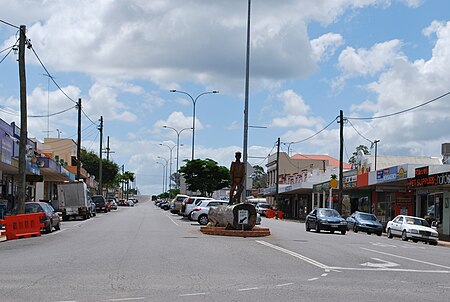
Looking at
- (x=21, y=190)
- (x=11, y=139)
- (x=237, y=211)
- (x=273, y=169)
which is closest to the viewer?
(x=237, y=211)

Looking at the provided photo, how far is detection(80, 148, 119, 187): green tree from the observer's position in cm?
10862

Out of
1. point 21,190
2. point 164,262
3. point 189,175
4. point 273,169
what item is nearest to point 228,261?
point 164,262

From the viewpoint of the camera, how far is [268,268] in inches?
617

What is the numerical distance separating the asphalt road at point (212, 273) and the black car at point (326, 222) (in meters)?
14.0

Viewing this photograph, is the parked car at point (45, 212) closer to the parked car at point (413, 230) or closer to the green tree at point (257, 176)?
the parked car at point (413, 230)

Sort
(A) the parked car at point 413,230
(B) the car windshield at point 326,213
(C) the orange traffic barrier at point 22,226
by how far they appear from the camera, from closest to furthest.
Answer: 1. (C) the orange traffic barrier at point 22,226
2. (A) the parked car at point 413,230
3. (B) the car windshield at point 326,213

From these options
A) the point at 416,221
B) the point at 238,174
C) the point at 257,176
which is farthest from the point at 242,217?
the point at 257,176

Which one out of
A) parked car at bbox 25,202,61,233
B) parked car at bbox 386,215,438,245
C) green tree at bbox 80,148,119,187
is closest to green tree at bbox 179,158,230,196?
green tree at bbox 80,148,119,187

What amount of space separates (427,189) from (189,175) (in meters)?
46.0

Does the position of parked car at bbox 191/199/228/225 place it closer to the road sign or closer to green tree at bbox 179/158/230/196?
the road sign

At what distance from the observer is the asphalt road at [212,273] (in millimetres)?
11477

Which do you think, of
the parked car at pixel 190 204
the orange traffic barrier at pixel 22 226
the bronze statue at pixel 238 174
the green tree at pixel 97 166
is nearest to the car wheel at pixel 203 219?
the parked car at pixel 190 204

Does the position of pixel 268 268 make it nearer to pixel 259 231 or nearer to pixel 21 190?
pixel 259 231

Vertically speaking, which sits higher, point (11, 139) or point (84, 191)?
point (11, 139)
